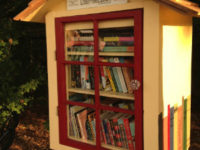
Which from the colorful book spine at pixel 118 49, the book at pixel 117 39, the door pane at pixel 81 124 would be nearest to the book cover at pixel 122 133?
the door pane at pixel 81 124

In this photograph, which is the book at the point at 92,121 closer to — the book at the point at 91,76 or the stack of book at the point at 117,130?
the stack of book at the point at 117,130

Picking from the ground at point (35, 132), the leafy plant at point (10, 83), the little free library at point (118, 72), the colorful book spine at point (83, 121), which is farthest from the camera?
the ground at point (35, 132)

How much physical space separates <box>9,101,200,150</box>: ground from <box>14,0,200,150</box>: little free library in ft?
3.31

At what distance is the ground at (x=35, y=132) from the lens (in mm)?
3854

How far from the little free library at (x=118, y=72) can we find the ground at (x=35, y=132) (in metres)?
1.01

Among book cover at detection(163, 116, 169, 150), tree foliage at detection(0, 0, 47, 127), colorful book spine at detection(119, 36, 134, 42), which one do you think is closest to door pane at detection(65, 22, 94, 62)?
colorful book spine at detection(119, 36, 134, 42)

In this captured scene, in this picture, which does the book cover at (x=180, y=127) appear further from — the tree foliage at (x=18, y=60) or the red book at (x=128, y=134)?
the tree foliage at (x=18, y=60)

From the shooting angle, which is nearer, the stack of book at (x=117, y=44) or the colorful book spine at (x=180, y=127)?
the stack of book at (x=117, y=44)

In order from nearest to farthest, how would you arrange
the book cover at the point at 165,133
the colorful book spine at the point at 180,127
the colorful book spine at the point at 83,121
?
the book cover at the point at 165,133 → the colorful book spine at the point at 180,127 → the colorful book spine at the point at 83,121

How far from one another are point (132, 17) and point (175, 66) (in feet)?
2.14

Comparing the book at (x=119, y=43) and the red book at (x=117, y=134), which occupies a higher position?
the book at (x=119, y=43)

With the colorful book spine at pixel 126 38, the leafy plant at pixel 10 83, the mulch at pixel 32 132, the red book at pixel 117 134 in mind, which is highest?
the colorful book spine at pixel 126 38

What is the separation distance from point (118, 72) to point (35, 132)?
2.59m

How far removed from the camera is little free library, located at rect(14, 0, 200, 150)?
218cm
